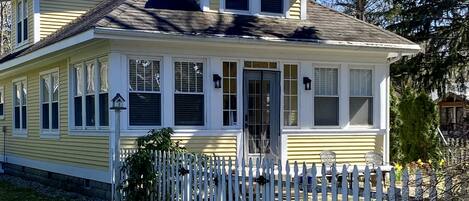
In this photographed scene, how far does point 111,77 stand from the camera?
11570mm

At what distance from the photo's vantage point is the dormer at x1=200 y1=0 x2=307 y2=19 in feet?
43.8

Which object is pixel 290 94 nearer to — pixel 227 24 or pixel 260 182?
pixel 227 24

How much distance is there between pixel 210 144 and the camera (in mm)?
12516

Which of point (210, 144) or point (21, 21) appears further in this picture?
point (21, 21)

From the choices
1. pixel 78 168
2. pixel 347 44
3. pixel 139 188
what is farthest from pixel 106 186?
pixel 347 44

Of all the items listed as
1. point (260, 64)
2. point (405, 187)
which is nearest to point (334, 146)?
point (260, 64)

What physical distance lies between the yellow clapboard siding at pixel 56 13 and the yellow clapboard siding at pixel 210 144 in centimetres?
633

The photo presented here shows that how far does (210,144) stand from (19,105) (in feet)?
26.5

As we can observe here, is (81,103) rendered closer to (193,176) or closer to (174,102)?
(174,102)

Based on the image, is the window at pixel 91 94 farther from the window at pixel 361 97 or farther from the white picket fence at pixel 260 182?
the window at pixel 361 97

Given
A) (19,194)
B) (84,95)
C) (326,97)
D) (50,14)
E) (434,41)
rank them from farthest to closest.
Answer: (434,41) → (50,14) → (326,97) → (19,194) → (84,95)

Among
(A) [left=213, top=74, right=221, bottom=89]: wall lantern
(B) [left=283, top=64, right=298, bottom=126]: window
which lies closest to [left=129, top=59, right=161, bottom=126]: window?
(A) [left=213, top=74, right=221, bottom=89]: wall lantern

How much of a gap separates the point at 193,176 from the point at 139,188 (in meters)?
1.45

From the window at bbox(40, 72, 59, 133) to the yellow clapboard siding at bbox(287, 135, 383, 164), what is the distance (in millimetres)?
5599
